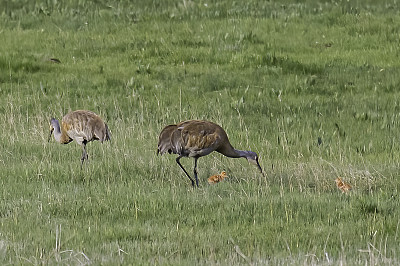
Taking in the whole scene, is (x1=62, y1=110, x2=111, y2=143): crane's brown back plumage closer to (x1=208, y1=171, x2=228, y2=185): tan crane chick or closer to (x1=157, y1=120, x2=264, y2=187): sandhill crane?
(x1=157, y1=120, x2=264, y2=187): sandhill crane

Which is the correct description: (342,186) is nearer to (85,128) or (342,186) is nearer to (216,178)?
(216,178)

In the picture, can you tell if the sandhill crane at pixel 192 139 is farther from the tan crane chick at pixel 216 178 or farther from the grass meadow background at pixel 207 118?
the grass meadow background at pixel 207 118

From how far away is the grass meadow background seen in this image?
6551mm

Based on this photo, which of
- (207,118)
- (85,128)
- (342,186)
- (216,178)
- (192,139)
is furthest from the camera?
(207,118)

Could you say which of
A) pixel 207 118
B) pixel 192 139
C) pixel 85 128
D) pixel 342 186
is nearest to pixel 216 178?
pixel 192 139

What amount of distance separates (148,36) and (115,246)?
44.2 ft

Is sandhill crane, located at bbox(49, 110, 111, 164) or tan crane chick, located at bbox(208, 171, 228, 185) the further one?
sandhill crane, located at bbox(49, 110, 111, 164)

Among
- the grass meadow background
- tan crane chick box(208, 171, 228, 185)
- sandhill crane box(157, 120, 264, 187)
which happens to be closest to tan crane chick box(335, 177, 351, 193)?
the grass meadow background

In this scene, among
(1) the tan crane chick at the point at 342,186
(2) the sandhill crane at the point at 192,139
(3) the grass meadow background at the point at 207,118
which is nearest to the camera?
(3) the grass meadow background at the point at 207,118

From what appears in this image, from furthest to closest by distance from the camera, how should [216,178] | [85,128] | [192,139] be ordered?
[85,128]
[216,178]
[192,139]

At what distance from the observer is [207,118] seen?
44.0 feet

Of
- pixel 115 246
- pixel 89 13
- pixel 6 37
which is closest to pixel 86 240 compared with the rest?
pixel 115 246

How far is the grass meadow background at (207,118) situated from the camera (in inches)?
258

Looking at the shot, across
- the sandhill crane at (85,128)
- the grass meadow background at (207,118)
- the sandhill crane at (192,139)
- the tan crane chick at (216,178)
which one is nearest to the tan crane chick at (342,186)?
the grass meadow background at (207,118)
